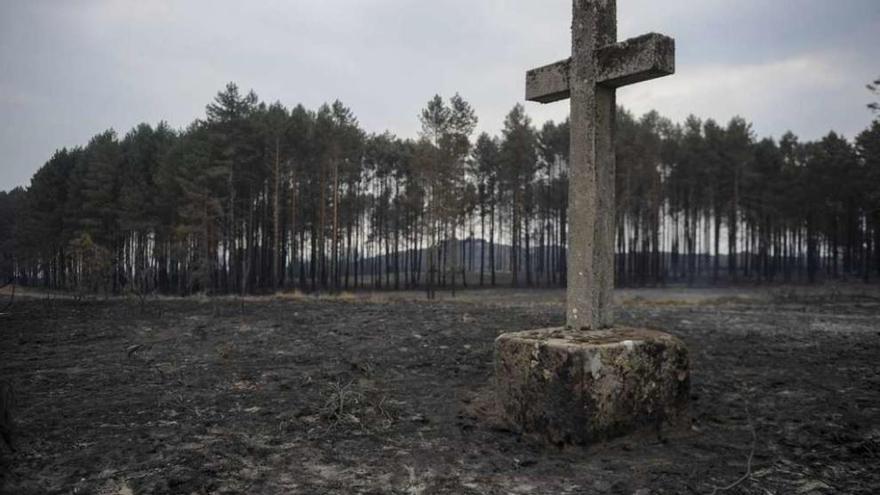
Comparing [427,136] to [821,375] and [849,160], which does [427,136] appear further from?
[849,160]

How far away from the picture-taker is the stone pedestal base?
4031mm

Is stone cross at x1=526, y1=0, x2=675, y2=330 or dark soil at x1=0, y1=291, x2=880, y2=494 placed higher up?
stone cross at x1=526, y1=0, x2=675, y2=330

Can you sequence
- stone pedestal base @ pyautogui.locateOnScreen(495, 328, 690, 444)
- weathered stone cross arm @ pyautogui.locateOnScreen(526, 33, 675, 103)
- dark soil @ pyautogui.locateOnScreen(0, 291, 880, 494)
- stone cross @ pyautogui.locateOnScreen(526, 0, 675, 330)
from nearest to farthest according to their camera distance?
dark soil @ pyautogui.locateOnScreen(0, 291, 880, 494), stone pedestal base @ pyautogui.locateOnScreen(495, 328, 690, 444), weathered stone cross arm @ pyautogui.locateOnScreen(526, 33, 675, 103), stone cross @ pyautogui.locateOnScreen(526, 0, 675, 330)

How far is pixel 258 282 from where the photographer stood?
40031 millimetres

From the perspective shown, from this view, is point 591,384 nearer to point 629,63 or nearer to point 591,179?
point 591,179

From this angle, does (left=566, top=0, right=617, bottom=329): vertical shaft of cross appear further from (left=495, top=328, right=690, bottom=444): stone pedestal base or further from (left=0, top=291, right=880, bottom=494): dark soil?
(left=0, top=291, right=880, bottom=494): dark soil

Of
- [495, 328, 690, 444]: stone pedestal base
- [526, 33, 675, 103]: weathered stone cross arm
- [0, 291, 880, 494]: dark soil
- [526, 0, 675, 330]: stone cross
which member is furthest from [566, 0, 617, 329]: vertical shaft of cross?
[0, 291, 880, 494]: dark soil

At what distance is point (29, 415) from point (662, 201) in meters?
48.3

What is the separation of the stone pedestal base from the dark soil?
6.0 inches

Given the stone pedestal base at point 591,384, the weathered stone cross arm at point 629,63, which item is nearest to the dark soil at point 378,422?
the stone pedestal base at point 591,384

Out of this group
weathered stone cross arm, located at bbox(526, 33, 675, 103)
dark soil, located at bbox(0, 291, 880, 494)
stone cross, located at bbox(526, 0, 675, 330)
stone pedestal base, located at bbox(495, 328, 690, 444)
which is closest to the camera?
dark soil, located at bbox(0, 291, 880, 494)

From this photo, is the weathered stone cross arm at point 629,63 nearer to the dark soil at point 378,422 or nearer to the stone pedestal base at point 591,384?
the stone pedestal base at point 591,384

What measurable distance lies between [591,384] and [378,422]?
1.80m

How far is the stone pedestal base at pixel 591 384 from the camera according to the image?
403 cm
